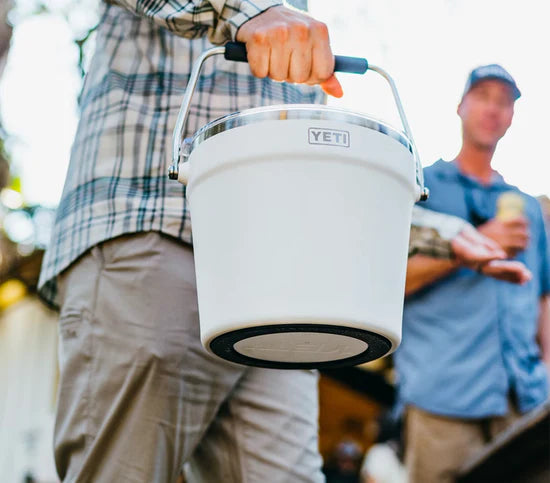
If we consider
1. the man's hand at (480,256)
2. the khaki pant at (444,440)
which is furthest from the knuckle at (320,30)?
the khaki pant at (444,440)


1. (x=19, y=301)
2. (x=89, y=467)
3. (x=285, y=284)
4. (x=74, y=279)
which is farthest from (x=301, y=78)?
(x=19, y=301)

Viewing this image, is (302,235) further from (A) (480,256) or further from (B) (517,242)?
(B) (517,242)

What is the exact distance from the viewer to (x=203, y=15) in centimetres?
98

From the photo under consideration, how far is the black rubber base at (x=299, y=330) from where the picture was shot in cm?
77

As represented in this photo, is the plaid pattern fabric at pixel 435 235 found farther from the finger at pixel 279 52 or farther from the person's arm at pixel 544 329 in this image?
the person's arm at pixel 544 329

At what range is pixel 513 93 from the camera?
97.7 inches

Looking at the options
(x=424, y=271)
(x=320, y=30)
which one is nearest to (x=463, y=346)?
(x=424, y=271)

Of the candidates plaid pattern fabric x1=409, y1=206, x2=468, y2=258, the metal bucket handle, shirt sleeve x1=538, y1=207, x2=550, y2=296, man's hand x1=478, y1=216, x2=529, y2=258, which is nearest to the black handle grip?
the metal bucket handle

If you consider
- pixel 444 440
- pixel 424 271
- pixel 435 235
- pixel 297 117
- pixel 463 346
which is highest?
pixel 297 117

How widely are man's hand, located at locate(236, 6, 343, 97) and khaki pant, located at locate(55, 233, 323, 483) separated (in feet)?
0.98

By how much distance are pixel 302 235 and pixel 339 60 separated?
289 mm

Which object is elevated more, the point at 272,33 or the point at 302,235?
the point at 272,33

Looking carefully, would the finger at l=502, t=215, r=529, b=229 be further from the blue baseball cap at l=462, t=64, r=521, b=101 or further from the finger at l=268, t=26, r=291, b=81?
the finger at l=268, t=26, r=291, b=81

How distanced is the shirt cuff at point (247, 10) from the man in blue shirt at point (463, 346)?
1.29 m
